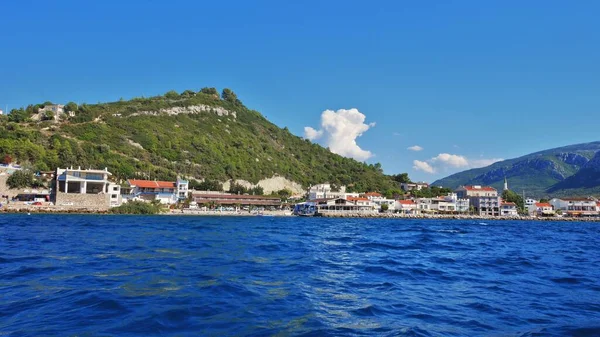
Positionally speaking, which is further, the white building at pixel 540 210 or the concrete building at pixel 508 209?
the white building at pixel 540 210

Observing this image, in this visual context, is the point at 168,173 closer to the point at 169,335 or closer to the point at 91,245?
the point at 91,245

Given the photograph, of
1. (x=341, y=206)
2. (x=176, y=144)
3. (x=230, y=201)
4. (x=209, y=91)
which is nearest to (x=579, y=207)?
(x=341, y=206)

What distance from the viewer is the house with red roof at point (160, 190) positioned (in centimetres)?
6906

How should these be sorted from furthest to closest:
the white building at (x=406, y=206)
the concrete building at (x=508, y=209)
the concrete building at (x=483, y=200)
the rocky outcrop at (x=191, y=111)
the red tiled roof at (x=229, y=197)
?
the rocky outcrop at (x=191, y=111)
the concrete building at (x=483, y=200)
the concrete building at (x=508, y=209)
the white building at (x=406, y=206)
the red tiled roof at (x=229, y=197)

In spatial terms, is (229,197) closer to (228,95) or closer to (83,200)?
(83,200)

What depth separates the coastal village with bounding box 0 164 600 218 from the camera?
5734cm

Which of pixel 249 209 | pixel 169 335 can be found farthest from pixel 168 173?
pixel 169 335

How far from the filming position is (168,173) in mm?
83062

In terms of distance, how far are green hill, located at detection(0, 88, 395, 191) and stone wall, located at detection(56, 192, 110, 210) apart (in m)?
14.5

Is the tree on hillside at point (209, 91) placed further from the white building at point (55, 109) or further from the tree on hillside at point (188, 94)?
the white building at point (55, 109)

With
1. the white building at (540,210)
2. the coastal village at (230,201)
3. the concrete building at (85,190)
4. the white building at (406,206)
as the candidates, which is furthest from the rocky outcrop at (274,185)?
the white building at (540,210)

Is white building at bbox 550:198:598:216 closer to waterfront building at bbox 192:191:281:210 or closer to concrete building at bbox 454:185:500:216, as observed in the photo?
concrete building at bbox 454:185:500:216

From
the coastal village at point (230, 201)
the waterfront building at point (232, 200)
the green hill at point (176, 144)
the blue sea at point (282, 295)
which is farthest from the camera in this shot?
the green hill at point (176, 144)

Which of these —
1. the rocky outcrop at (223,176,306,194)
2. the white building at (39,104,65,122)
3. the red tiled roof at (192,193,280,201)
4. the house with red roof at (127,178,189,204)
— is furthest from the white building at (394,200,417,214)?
the white building at (39,104,65,122)
